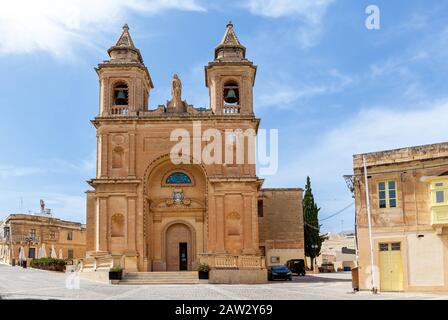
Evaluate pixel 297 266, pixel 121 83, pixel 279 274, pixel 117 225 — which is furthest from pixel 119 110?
pixel 297 266

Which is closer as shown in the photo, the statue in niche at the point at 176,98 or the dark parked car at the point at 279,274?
the dark parked car at the point at 279,274

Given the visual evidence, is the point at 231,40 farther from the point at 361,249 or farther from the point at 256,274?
the point at 361,249

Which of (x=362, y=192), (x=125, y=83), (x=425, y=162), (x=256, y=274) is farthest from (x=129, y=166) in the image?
(x=425, y=162)

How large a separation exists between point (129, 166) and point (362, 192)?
1777cm

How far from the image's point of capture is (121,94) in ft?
139

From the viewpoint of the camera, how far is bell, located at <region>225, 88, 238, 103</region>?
139 ft

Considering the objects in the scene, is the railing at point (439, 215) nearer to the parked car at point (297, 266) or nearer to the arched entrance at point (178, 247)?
the arched entrance at point (178, 247)

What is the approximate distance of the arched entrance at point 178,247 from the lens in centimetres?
4234

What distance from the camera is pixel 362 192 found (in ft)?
93.4

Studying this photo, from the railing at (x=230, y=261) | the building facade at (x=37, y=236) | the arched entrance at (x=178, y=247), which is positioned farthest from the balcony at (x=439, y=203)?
the building facade at (x=37, y=236)

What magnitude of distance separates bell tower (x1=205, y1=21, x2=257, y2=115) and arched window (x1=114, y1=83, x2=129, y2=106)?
5929 millimetres

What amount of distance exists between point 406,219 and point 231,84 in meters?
19.0

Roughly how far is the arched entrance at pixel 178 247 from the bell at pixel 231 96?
365 inches
